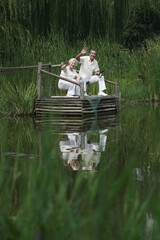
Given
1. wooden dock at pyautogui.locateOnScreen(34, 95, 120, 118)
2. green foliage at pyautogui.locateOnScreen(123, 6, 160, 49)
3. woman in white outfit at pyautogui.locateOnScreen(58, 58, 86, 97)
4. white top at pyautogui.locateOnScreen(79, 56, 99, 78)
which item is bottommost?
wooden dock at pyautogui.locateOnScreen(34, 95, 120, 118)

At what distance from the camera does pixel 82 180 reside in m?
4.56

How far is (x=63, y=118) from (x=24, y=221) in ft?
33.6

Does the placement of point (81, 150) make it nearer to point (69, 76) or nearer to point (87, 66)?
point (69, 76)

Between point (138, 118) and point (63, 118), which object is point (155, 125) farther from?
point (63, 118)

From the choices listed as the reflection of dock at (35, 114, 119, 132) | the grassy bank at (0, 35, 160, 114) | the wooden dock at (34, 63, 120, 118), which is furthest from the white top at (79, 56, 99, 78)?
the reflection of dock at (35, 114, 119, 132)

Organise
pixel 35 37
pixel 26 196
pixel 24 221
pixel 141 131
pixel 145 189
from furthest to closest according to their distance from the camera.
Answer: pixel 35 37, pixel 141 131, pixel 145 189, pixel 26 196, pixel 24 221

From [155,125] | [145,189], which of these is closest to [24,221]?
[145,189]

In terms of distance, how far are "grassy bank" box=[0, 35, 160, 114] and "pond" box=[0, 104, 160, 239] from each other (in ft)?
6.19

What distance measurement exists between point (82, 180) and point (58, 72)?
39.5 ft

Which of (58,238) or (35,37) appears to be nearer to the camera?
(58,238)

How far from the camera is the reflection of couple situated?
581cm

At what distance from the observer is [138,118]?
12.6m

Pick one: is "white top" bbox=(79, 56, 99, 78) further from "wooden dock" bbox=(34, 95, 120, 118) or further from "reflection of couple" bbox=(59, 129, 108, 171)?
"reflection of couple" bbox=(59, 129, 108, 171)

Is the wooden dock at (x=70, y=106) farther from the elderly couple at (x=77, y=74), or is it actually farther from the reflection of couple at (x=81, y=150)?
the reflection of couple at (x=81, y=150)
